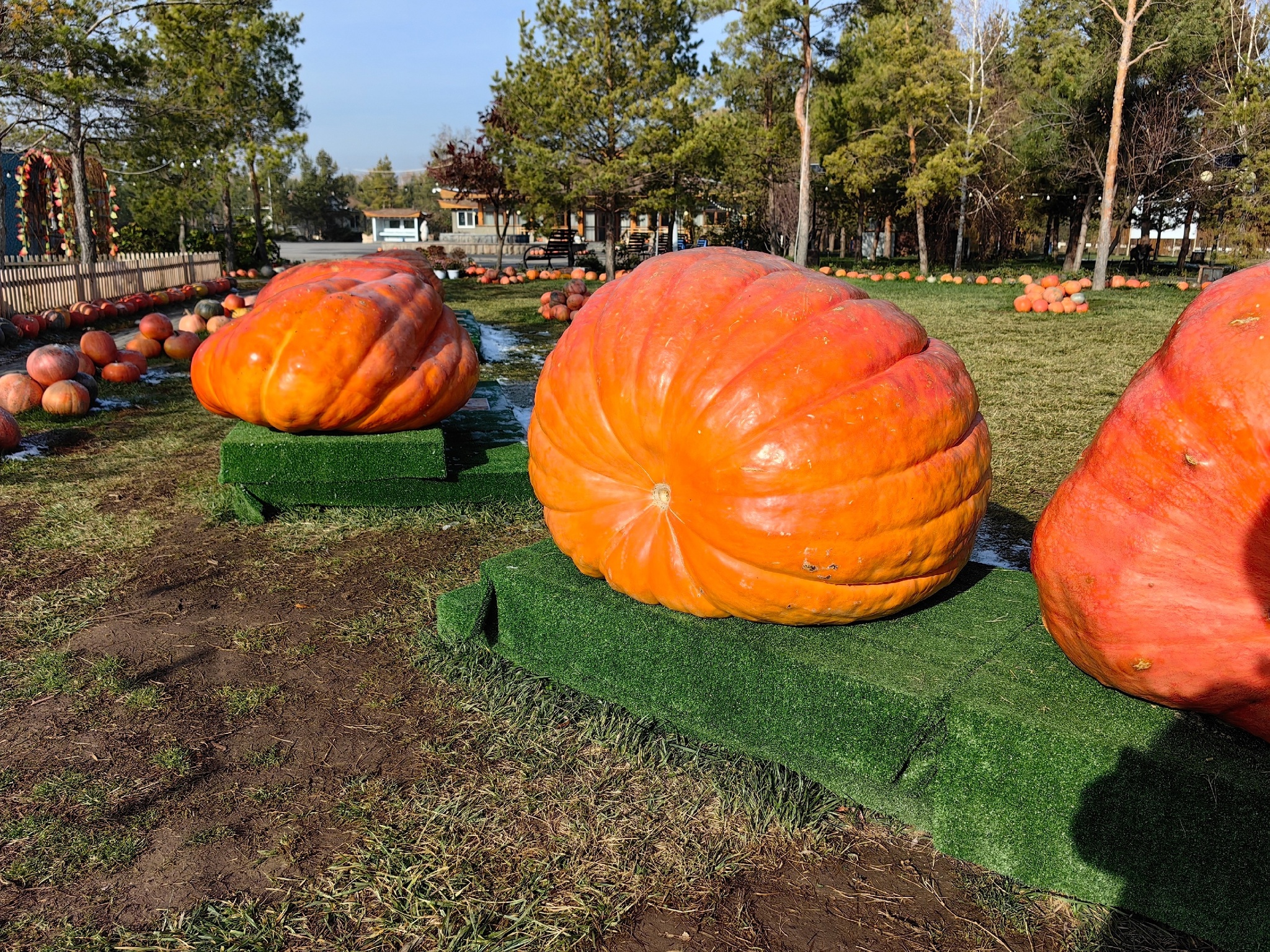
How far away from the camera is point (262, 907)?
2.35 m

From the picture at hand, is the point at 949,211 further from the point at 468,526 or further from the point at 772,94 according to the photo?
the point at 468,526

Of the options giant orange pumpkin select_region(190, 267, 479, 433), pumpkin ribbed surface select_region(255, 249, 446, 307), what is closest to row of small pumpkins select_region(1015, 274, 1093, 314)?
pumpkin ribbed surface select_region(255, 249, 446, 307)

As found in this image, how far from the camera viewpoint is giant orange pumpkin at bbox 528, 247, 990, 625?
2.54 meters

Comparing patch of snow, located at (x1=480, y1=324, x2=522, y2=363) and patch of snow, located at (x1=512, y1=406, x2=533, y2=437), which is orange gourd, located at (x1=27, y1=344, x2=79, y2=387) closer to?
patch of snow, located at (x1=512, y1=406, x2=533, y2=437)

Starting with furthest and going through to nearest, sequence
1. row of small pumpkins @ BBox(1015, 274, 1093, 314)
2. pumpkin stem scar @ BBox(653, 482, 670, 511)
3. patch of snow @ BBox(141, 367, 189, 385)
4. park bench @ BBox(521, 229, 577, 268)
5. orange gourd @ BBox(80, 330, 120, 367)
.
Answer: park bench @ BBox(521, 229, 577, 268) → row of small pumpkins @ BBox(1015, 274, 1093, 314) → patch of snow @ BBox(141, 367, 189, 385) → orange gourd @ BBox(80, 330, 120, 367) → pumpkin stem scar @ BBox(653, 482, 670, 511)

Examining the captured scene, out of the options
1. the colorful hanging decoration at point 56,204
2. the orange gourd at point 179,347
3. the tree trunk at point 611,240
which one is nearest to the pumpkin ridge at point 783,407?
the orange gourd at point 179,347

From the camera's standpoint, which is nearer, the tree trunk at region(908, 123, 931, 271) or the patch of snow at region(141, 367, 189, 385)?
the patch of snow at region(141, 367, 189, 385)

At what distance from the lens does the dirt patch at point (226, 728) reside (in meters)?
2.50

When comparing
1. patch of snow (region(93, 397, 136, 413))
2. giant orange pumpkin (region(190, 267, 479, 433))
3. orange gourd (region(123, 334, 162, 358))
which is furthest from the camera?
orange gourd (region(123, 334, 162, 358))

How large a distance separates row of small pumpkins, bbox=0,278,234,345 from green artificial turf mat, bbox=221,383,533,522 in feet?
32.5

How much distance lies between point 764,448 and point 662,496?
0.44 metres

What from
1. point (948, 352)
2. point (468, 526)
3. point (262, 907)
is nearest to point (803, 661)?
point (948, 352)

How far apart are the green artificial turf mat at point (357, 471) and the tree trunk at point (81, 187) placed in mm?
18267

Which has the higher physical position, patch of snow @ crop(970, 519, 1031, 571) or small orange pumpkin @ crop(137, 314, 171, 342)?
small orange pumpkin @ crop(137, 314, 171, 342)
